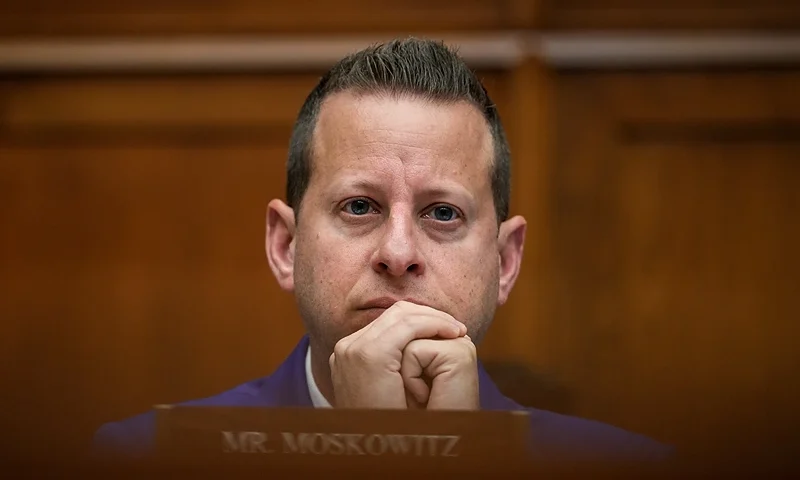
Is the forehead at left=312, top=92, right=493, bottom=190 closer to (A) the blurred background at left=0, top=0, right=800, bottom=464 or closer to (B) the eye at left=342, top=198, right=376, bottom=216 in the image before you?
(B) the eye at left=342, top=198, right=376, bottom=216

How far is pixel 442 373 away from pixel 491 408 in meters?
0.22

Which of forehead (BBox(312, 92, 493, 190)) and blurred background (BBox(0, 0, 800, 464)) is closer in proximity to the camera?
forehead (BBox(312, 92, 493, 190))

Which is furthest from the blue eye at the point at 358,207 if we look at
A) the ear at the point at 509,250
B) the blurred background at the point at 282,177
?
the blurred background at the point at 282,177

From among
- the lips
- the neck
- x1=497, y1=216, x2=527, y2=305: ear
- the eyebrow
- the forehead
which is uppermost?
the forehead

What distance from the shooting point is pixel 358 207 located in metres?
1.16

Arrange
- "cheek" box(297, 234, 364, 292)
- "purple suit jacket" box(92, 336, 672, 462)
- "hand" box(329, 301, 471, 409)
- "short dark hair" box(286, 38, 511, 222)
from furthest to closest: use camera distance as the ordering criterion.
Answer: "short dark hair" box(286, 38, 511, 222) < "cheek" box(297, 234, 364, 292) < "hand" box(329, 301, 471, 409) < "purple suit jacket" box(92, 336, 672, 462)

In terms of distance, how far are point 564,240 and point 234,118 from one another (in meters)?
0.69

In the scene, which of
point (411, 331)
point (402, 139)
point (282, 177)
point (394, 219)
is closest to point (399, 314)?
point (411, 331)

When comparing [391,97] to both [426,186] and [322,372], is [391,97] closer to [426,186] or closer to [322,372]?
[426,186]

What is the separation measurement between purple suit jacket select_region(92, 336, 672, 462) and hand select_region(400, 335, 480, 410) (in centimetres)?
7

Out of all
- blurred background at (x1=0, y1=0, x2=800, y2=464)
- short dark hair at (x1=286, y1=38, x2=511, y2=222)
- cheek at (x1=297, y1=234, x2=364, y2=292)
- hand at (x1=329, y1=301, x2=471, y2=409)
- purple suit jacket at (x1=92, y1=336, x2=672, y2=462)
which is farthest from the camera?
blurred background at (x1=0, y1=0, x2=800, y2=464)

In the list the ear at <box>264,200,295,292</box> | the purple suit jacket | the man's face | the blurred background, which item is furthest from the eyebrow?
the blurred background

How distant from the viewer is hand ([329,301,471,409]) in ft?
3.34

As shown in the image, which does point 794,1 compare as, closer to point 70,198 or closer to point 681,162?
point 681,162
